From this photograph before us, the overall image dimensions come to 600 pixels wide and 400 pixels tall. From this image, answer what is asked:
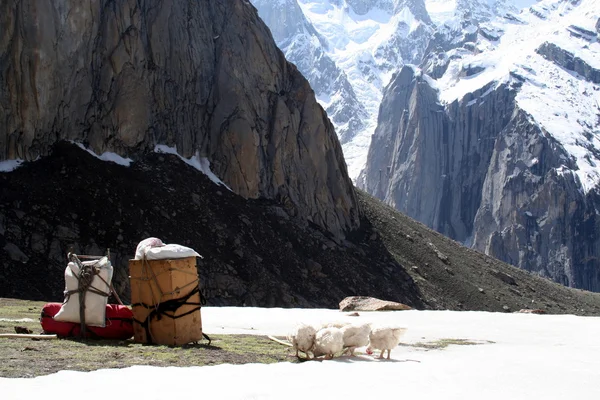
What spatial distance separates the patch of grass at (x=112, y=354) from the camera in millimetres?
9430

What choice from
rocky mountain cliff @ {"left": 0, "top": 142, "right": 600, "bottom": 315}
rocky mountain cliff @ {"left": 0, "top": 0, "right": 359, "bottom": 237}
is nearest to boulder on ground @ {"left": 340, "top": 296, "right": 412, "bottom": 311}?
rocky mountain cliff @ {"left": 0, "top": 142, "right": 600, "bottom": 315}

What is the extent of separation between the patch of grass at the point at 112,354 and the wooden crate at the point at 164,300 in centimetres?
30

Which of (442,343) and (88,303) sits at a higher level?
(88,303)

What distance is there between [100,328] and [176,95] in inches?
1931

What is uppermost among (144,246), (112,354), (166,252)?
(144,246)

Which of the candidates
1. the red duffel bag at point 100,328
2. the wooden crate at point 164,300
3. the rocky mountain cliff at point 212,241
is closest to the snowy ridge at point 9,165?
the rocky mountain cliff at point 212,241

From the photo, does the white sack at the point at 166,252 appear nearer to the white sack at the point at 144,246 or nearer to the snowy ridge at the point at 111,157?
the white sack at the point at 144,246

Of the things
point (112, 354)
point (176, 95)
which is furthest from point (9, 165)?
point (112, 354)

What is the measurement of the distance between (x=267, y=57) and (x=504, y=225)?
135877 millimetres

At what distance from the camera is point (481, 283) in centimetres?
7306

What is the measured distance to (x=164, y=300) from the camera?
12.9 metres

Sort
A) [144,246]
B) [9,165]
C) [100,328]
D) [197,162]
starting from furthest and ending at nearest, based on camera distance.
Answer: [197,162]
[9,165]
[100,328]
[144,246]

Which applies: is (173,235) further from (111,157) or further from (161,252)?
(161,252)

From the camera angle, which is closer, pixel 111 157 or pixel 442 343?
pixel 442 343
